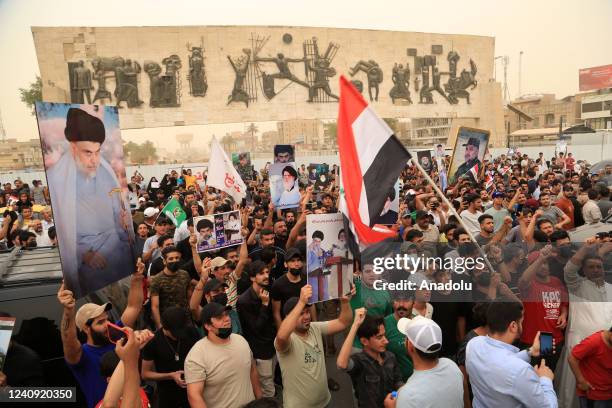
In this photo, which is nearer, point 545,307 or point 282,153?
point 545,307

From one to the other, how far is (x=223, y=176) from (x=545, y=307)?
5.22 metres

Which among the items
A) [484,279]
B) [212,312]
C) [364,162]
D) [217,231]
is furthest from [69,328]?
[484,279]

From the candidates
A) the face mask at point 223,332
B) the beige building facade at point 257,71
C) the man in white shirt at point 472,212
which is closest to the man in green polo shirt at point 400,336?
the face mask at point 223,332

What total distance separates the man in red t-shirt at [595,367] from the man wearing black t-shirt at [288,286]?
6.99ft

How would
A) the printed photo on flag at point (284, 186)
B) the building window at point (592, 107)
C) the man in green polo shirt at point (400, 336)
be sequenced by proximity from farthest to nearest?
the building window at point (592, 107)
the printed photo on flag at point (284, 186)
the man in green polo shirt at point (400, 336)

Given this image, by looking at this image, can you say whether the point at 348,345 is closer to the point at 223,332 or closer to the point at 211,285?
the point at 223,332

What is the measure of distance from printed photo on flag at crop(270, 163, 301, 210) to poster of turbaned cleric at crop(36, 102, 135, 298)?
4.32 meters

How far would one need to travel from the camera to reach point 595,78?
66312mm

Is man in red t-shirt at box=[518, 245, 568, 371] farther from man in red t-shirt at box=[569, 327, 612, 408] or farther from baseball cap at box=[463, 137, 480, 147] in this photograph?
baseball cap at box=[463, 137, 480, 147]

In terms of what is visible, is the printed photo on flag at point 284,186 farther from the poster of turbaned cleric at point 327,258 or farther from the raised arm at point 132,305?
the raised arm at point 132,305

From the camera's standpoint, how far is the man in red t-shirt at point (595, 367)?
281 cm

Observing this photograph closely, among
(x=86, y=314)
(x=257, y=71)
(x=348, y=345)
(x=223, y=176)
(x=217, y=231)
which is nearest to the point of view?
(x=348, y=345)

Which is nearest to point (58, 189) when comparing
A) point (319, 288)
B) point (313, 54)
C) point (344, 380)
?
point (319, 288)

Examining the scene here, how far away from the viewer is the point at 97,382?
9.58ft
